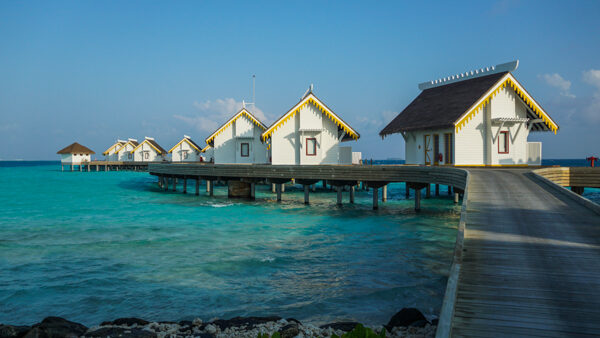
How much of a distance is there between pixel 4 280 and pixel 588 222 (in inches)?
573

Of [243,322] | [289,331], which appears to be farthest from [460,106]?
[289,331]

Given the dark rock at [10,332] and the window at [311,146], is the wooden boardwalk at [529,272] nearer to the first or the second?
the dark rock at [10,332]

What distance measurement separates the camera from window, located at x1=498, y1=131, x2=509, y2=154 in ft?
79.7

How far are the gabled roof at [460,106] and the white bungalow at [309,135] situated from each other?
3.59 meters

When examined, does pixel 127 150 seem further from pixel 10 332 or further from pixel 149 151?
pixel 10 332

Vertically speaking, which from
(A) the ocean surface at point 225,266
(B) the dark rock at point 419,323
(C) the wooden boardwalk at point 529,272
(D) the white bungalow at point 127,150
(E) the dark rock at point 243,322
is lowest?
(A) the ocean surface at point 225,266

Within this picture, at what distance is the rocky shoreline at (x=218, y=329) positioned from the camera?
Result: 627cm

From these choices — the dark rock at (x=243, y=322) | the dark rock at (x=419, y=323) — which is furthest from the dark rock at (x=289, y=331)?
the dark rock at (x=419, y=323)

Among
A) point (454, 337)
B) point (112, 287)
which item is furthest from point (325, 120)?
point (454, 337)

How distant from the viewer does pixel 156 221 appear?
2150 centimetres

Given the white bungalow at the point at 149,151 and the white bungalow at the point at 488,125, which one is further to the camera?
the white bungalow at the point at 149,151

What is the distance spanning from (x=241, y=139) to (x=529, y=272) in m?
32.6

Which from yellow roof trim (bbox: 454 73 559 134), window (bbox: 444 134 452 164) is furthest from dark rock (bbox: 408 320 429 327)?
window (bbox: 444 134 452 164)

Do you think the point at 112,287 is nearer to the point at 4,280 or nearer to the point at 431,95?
the point at 4,280
